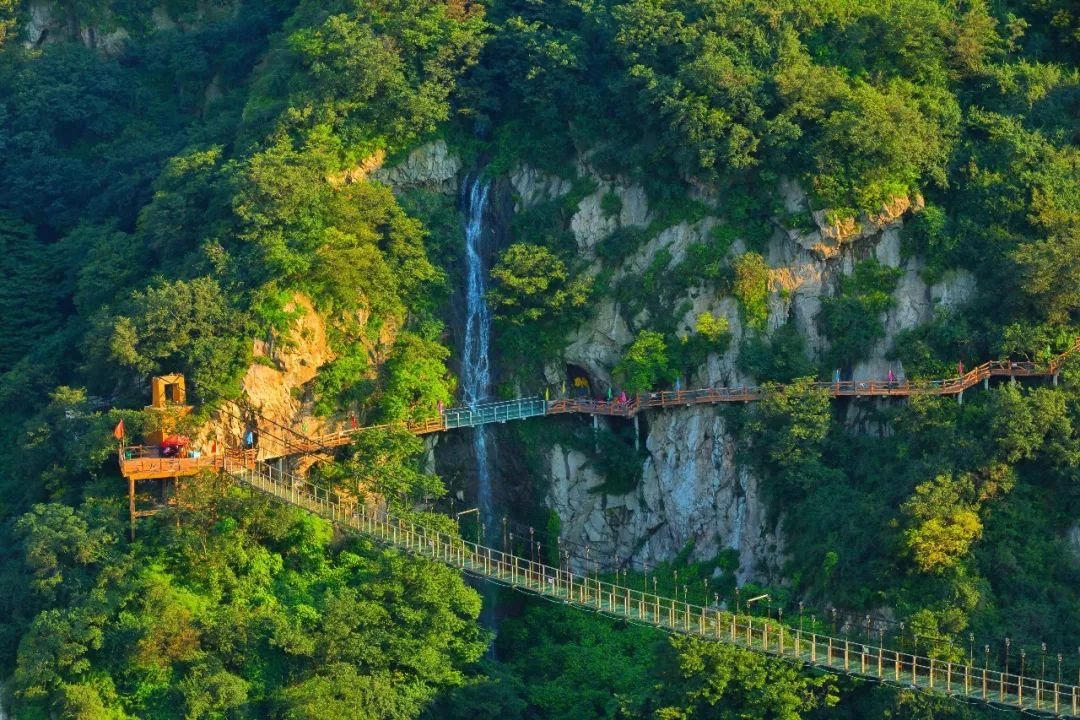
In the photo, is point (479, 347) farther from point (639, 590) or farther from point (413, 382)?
point (639, 590)

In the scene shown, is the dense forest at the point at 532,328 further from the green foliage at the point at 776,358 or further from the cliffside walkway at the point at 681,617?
the cliffside walkway at the point at 681,617

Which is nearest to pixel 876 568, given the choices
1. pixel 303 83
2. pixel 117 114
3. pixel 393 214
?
pixel 393 214

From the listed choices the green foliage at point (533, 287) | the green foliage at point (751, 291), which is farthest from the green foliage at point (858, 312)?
the green foliage at point (533, 287)

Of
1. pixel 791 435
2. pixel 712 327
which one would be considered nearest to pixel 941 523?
pixel 791 435

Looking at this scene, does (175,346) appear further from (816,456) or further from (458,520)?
(816,456)

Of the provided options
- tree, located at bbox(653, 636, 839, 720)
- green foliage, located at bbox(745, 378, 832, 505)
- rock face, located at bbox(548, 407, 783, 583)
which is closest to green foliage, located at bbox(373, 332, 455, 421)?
rock face, located at bbox(548, 407, 783, 583)

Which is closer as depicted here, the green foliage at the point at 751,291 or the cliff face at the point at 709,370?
the cliff face at the point at 709,370
